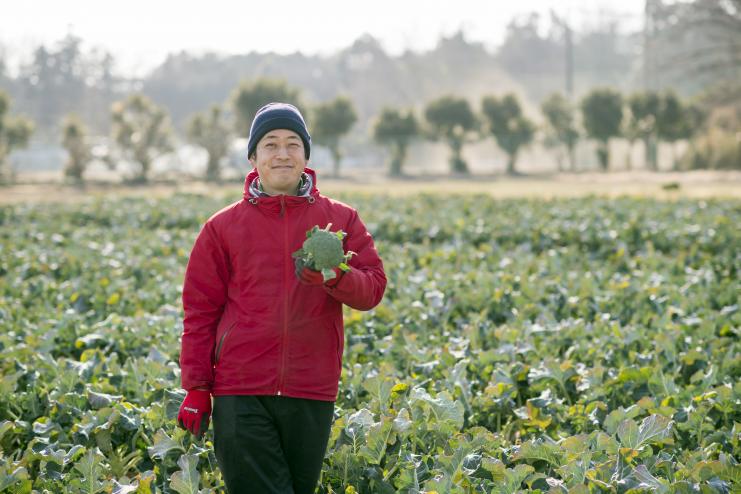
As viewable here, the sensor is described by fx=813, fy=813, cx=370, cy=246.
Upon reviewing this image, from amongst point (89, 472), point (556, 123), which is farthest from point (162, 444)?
point (556, 123)

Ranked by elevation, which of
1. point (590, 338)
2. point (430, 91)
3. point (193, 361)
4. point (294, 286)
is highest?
point (430, 91)

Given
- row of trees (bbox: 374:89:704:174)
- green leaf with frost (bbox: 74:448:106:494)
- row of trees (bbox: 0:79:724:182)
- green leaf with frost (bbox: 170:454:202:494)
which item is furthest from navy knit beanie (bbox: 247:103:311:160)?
row of trees (bbox: 374:89:704:174)

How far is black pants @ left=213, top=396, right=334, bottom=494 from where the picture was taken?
298 centimetres

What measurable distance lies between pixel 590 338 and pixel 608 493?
2854 millimetres

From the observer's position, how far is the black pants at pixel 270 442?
117 inches

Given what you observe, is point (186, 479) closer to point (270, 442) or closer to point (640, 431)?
point (270, 442)

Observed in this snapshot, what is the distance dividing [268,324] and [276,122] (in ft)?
2.60

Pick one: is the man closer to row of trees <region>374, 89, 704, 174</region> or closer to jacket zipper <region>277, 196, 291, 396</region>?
jacket zipper <region>277, 196, 291, 396</region>

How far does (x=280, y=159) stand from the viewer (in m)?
3.21

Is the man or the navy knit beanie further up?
the navy knit beanie

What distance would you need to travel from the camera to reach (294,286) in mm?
3141

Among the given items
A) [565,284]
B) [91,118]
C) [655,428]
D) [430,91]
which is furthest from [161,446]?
[430,91]

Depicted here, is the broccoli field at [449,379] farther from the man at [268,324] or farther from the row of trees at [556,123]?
the row of trees at [556,123]

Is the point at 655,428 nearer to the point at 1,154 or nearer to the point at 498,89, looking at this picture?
the point at 1,154
